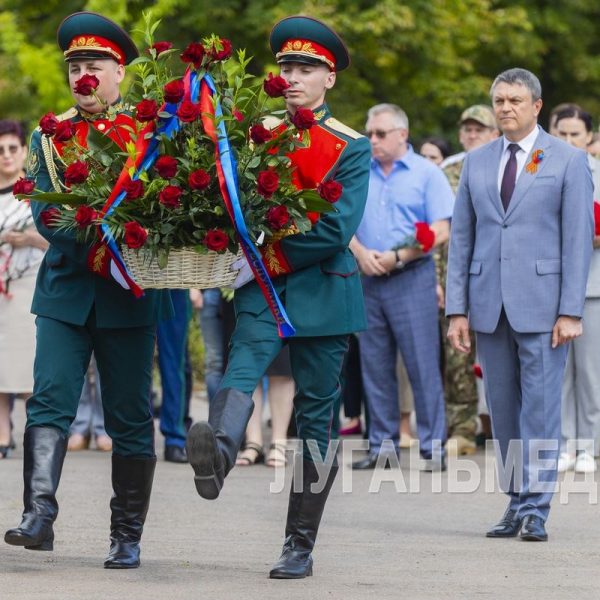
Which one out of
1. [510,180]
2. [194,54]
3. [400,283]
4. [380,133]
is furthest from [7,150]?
[194,54]

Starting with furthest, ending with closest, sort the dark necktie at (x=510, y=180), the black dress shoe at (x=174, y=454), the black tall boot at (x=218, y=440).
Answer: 1. the black dress shoe at (x=174, y=454)
2. the dark necktie at (x=510, y=180)
3. the black tall boot at (x=218, y=440)

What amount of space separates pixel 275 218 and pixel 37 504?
1508mm

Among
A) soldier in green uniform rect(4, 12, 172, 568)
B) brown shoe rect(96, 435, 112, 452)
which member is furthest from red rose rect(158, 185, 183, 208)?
brown shoe rect(96, 435, 112, 452)

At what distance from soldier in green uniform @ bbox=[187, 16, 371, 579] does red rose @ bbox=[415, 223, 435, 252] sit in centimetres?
370

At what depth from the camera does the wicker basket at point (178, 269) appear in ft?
20.8

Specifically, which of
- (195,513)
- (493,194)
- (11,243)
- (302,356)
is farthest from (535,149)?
(11,243)

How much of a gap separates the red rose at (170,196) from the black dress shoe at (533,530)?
2.79 meters

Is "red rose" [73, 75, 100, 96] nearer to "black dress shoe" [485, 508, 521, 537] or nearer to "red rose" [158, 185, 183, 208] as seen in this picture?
"red rose" [158, 185, 183, 208]

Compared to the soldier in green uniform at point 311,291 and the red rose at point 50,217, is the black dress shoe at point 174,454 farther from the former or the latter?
the red rose at point 50,217

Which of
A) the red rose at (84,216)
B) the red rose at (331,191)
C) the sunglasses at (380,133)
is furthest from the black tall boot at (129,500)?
the sunglasses at (380,133)

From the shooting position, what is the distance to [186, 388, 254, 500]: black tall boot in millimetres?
6137

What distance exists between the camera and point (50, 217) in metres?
6.68

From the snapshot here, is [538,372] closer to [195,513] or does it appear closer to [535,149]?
[535,149]

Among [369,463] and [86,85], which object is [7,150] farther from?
[86,85]
